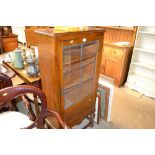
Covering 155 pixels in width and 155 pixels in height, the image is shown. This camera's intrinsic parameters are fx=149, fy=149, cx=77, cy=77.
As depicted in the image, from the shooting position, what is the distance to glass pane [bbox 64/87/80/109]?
1416mm

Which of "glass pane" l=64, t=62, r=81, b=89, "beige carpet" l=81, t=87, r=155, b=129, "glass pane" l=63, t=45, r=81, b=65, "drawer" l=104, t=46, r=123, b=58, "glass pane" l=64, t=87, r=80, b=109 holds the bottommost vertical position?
"beige carpet" l=81, t=87, r=155, b=129

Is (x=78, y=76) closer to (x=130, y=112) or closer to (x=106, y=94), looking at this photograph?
(x=106, y=94)

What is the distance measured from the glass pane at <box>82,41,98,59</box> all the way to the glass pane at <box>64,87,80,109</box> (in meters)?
0.35

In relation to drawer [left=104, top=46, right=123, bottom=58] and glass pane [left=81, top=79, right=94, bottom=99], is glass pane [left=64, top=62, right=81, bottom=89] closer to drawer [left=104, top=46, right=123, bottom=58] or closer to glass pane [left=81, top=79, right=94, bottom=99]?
glass pane [left=81, top=79, right=94, bottom=99]

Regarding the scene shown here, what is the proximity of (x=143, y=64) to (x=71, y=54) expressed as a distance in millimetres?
2071

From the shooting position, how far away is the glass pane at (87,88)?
61.7 inches

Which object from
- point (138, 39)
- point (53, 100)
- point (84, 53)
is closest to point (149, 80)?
point (138, 39)

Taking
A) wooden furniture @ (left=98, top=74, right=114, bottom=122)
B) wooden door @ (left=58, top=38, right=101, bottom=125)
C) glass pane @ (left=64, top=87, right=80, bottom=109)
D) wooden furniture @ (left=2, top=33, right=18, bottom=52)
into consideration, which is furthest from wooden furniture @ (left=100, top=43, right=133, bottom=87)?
wooden furniture @ (left=2, top=33, right=18, bottom=52)

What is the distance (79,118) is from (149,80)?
71.6 inches

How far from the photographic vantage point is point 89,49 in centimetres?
138
